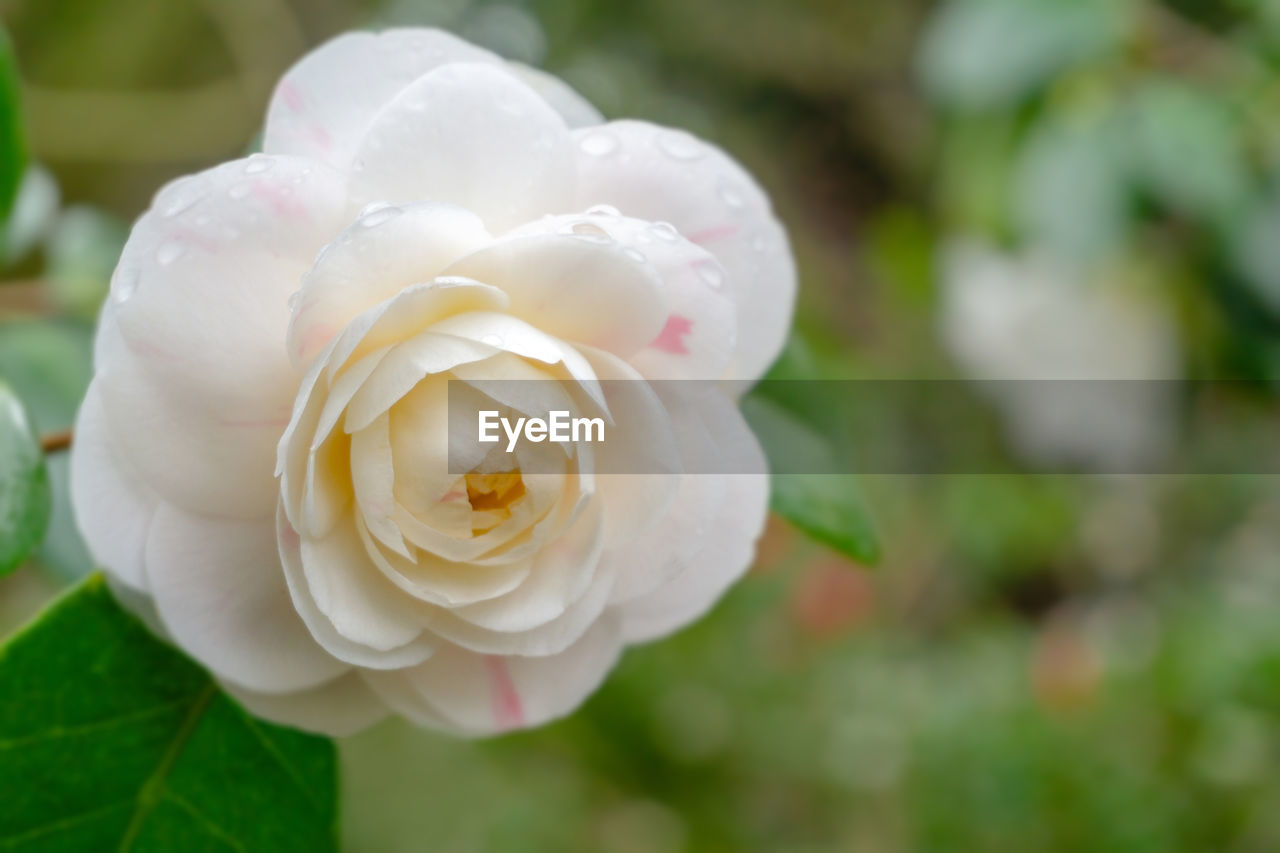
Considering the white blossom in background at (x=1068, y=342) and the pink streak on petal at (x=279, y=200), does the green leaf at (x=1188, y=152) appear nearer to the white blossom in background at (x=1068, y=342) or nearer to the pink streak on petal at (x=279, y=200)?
the white blossom in background at (x=1068, y=342)

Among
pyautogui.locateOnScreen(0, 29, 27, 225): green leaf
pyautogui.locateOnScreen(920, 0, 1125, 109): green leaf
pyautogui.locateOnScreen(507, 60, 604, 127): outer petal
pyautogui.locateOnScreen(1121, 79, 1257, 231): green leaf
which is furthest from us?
pyautogui.locateOnScreen(920, 0, 1125, 109): green leaf

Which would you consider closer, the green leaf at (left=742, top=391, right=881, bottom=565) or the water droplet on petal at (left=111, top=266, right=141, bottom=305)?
the water droplet on petal at (left=111, top=266, right=141, bottom=305)

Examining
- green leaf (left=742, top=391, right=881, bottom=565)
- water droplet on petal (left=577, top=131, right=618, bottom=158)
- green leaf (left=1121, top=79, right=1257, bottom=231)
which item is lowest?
green leaf (left=1121, top=79, right=1257, bottom=231)

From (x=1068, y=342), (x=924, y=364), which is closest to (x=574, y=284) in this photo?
(x=1068, y=342)

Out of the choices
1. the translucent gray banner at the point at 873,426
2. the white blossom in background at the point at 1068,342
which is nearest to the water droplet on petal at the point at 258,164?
the translucent gray banner at the point at 873,426

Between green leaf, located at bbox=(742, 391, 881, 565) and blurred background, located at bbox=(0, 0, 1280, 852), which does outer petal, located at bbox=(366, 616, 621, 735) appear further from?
blurred background, located at bbox=(0, 0, 1280, 852)

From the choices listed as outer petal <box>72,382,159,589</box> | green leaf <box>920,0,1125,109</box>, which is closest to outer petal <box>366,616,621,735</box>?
outer petal <box>72,382,159,589</box>

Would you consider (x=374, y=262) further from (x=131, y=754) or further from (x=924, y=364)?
(x=924, y=364)
